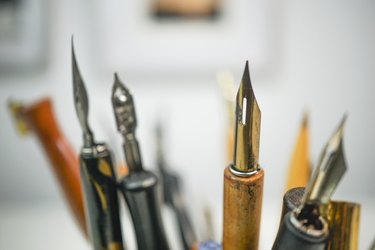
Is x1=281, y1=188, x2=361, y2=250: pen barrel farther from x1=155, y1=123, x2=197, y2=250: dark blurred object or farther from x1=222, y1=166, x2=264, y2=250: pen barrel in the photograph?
x1=155, y1=123, x2=197, y2=250: dark blurred object

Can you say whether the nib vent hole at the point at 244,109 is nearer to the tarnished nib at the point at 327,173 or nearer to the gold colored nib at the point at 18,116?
the tarnished nib at the point at 327,173

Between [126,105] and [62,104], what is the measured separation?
1.04 ft

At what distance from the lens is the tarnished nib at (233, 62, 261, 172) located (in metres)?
0.17

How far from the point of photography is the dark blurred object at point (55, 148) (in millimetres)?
285

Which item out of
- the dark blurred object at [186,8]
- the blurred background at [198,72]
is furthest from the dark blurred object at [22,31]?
the dark blurred object at [186,8]

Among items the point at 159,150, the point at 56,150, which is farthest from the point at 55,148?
the point at 159,150

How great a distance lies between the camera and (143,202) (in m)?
0.23

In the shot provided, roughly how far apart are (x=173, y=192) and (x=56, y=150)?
0.40ft

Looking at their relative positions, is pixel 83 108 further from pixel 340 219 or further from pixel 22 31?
pixel 22 31

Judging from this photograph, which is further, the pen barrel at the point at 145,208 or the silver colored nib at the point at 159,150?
the silver colored nib at the point at 159,150

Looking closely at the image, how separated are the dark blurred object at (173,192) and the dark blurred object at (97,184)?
0.26ft

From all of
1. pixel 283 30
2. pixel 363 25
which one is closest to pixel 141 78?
pixel 283 30

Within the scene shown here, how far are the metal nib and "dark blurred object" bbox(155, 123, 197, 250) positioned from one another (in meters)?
0.11

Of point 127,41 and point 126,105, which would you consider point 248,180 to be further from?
point 127,41
